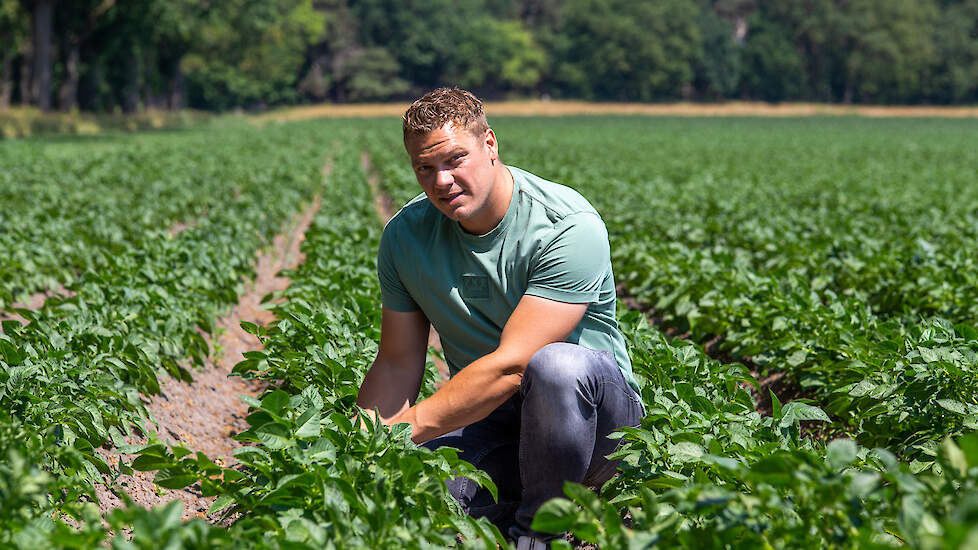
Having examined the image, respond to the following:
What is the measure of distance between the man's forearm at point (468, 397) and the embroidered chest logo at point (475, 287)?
0.31 metres

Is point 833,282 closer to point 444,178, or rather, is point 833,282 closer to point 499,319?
point 499,319

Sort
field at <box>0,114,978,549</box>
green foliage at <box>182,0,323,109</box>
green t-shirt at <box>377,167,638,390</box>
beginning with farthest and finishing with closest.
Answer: green foliage at <box>182,0,323,109</box>
green t-shirt at <box>377,167,638,390</box>
field at <box>0,114,978,549</box>

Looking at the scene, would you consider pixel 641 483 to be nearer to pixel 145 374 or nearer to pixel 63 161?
pixel 145 374

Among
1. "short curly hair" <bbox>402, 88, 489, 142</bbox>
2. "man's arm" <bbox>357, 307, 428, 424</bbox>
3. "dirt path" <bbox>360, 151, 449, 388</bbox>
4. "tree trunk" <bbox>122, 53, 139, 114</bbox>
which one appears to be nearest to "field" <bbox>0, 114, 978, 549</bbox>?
"man's arm" <bbox>357, 307, 428, 424</bbox>

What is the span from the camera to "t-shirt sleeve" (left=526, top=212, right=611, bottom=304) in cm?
294

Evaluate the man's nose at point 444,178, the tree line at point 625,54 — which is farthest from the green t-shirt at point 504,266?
the tree line at point 625,54

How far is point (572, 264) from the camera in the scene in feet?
9.70

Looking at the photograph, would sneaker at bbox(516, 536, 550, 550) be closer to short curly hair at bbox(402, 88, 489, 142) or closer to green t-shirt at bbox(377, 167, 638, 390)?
green t-shirt at bbox(377, 167, 638, 390)

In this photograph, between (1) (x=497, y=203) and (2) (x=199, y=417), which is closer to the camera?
(1) (x=497, y=203)

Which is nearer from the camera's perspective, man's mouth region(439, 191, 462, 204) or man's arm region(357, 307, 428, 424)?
man's mouth region(439, 191, 462, 204)

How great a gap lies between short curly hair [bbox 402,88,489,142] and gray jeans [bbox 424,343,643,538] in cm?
82

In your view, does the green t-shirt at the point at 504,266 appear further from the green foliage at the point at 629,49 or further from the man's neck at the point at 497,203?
the green foliage at the point at 629,49

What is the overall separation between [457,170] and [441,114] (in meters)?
0.20


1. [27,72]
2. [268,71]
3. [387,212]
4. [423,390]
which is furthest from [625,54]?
[423,390]
